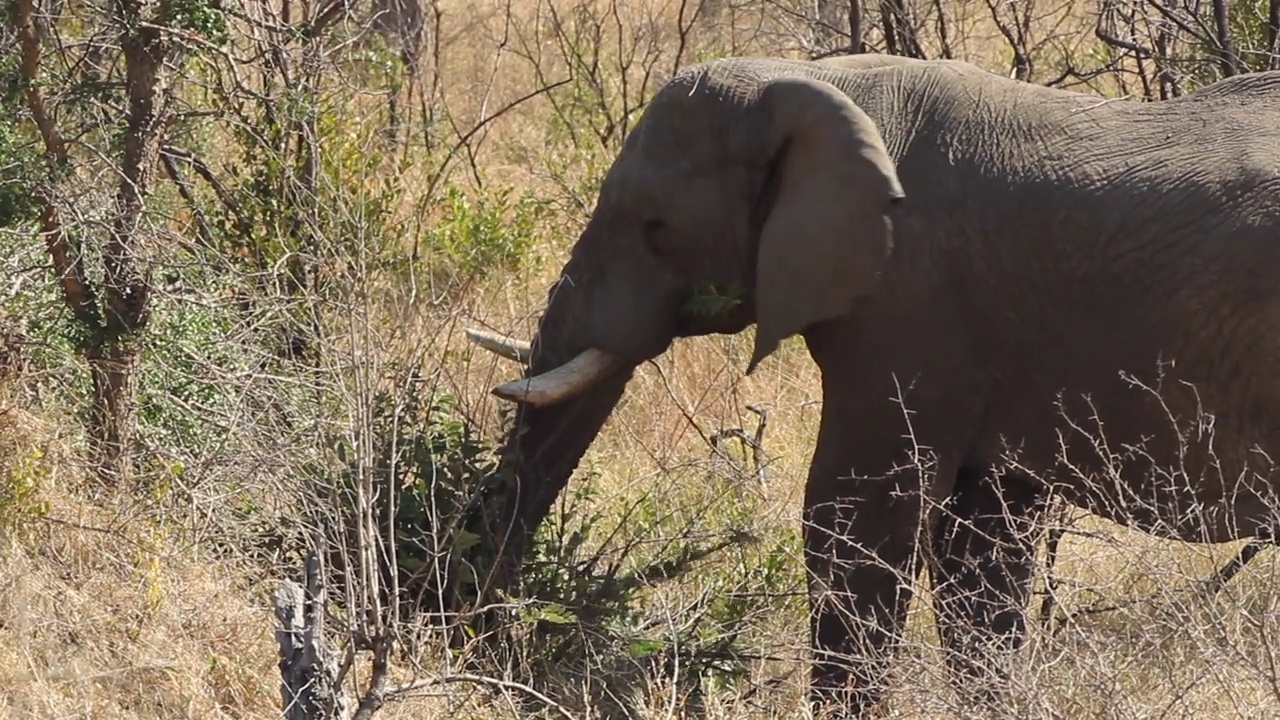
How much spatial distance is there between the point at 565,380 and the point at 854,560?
1002mm

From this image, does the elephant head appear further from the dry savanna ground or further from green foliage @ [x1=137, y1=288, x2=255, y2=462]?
green foliage @ [x1=137, y1=288, x2=255, y2=462]

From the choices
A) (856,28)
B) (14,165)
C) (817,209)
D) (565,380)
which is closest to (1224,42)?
(856,28)

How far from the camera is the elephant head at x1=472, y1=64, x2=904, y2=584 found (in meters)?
5.57

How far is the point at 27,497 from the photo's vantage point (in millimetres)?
6082

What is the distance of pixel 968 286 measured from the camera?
18.2 ft

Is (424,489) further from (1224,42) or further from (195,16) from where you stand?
(1224,42)

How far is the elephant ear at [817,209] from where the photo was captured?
5527 millimetres

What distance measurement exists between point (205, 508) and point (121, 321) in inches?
30.7

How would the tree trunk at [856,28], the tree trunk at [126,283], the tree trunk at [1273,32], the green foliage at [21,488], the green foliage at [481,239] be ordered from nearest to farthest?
the green foliage at [21,488]
the tree trunk at [126,283]
the tree trunk at [1273,32]
the tree trunk at [856,28]
the green foliage at [481,239]

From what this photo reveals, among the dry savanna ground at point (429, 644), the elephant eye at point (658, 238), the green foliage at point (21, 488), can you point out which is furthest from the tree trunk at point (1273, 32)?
the green foliage at point (21, 488)

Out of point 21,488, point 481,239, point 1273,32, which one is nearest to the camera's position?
point 21,488

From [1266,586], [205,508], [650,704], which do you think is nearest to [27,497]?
[205,508]

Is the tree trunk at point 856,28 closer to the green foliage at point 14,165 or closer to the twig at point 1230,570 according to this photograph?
the twig at point 1230,570

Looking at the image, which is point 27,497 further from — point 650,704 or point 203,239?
point 650,704
